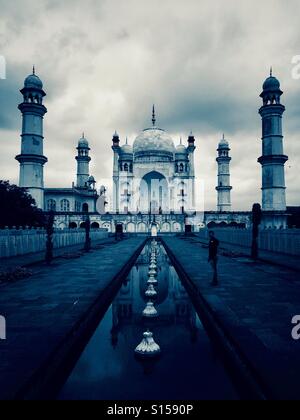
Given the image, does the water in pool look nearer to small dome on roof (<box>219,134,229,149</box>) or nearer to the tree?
the tree

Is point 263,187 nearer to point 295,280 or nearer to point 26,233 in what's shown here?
point 26,233

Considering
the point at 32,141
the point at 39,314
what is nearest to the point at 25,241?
the point at 39,314

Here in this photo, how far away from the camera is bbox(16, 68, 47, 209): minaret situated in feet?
128

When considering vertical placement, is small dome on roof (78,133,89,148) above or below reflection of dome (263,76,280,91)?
below

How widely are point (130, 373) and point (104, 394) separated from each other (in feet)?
1.52

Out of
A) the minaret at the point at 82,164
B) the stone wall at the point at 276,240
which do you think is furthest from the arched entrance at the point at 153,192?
the stone wall at the point at 276,240

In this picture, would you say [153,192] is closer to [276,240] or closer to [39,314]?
[276,240]

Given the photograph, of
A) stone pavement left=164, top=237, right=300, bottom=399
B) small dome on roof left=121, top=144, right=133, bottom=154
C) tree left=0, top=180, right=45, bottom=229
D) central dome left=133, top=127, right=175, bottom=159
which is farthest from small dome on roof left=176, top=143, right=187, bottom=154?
stone pavement left=164, top=237, right=300, bottom=399

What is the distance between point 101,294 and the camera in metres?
6.88

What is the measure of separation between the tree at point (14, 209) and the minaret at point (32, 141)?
9412 millimetres

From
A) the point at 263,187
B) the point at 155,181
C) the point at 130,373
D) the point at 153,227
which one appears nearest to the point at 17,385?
the point at 130,373

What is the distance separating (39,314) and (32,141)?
122 feet

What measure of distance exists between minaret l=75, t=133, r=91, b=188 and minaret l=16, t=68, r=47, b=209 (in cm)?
1951

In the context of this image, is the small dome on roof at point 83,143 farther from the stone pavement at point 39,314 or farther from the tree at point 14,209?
the stone pavement at point 39,314
